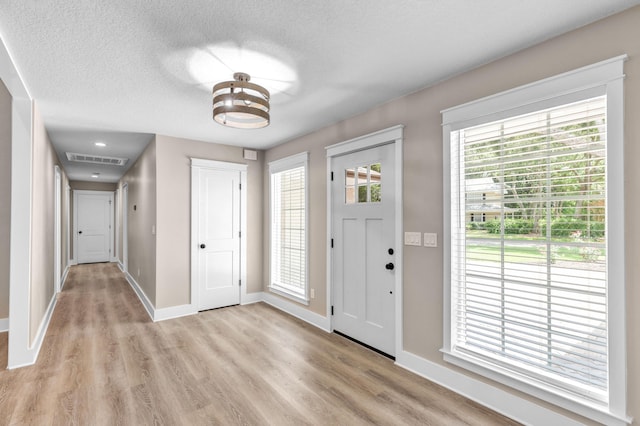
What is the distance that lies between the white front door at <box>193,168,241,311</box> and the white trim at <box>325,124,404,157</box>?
1832 mm

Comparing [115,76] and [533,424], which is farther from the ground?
[115,76]

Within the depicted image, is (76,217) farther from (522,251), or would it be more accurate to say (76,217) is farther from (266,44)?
(522,251)

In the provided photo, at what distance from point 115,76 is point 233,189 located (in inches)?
96.6

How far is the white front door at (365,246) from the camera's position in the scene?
304 centimetres

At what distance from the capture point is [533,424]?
1992 mm

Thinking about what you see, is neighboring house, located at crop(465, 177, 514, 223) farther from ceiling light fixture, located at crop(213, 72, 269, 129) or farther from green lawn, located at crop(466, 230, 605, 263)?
ceiling light fixture, located at crop(213, 72, 269, 129)

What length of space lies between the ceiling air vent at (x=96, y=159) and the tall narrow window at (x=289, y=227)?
3193 millimetres

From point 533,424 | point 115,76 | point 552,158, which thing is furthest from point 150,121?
point 533,424

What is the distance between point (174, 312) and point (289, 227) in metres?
1.91

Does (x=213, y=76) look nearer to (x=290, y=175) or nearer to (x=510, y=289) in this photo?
(x=290, y=175)

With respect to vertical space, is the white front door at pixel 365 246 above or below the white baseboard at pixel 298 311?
above

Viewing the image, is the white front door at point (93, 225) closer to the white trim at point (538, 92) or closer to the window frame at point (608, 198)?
the white trim at point (538, 92)

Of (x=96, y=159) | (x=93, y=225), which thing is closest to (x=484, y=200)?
(x=96, y=159)

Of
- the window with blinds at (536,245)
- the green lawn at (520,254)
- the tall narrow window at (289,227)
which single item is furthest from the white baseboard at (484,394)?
the tall narrow window at (289,227)
